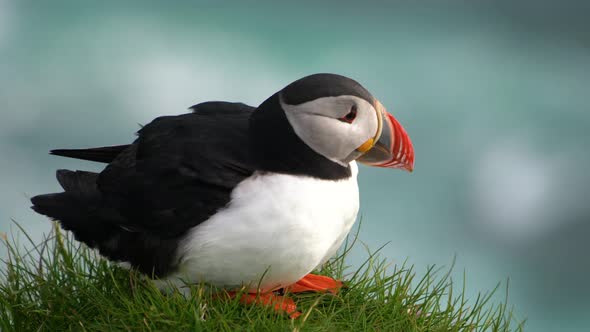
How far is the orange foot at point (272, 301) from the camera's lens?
2889mm

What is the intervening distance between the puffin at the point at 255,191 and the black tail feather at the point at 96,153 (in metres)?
0.37

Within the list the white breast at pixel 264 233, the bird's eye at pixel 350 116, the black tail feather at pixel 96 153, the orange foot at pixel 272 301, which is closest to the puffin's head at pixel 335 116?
the bird's eye at pixel 350 116

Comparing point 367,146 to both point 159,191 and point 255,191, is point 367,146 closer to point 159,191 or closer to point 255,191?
point 255,191

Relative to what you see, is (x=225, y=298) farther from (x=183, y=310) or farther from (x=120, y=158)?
(x=120, y=158)

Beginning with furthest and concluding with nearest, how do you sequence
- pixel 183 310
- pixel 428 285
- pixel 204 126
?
pixel 428 285, pixel 204 126, pixel 183 310

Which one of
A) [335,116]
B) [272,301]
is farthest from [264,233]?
[335,116]

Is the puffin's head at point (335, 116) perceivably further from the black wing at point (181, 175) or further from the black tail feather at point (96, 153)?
the black tail feather at point (96, 153)

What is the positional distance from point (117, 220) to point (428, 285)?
1.16 meters

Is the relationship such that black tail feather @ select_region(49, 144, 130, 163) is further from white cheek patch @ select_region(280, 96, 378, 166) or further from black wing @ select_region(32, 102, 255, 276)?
white cheek patch @ select_region(280, 96, 378, 166)

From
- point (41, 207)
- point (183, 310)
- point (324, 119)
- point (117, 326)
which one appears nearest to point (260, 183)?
point (324, 119)

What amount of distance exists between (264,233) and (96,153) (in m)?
0.97

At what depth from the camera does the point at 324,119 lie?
276cm

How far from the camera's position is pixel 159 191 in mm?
2850

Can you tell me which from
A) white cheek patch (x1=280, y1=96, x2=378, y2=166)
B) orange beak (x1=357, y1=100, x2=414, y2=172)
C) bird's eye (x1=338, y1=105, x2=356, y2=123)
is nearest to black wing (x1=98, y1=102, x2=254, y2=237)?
white cheek patch (x1=280, y1=96, x2=378, y2=166)
